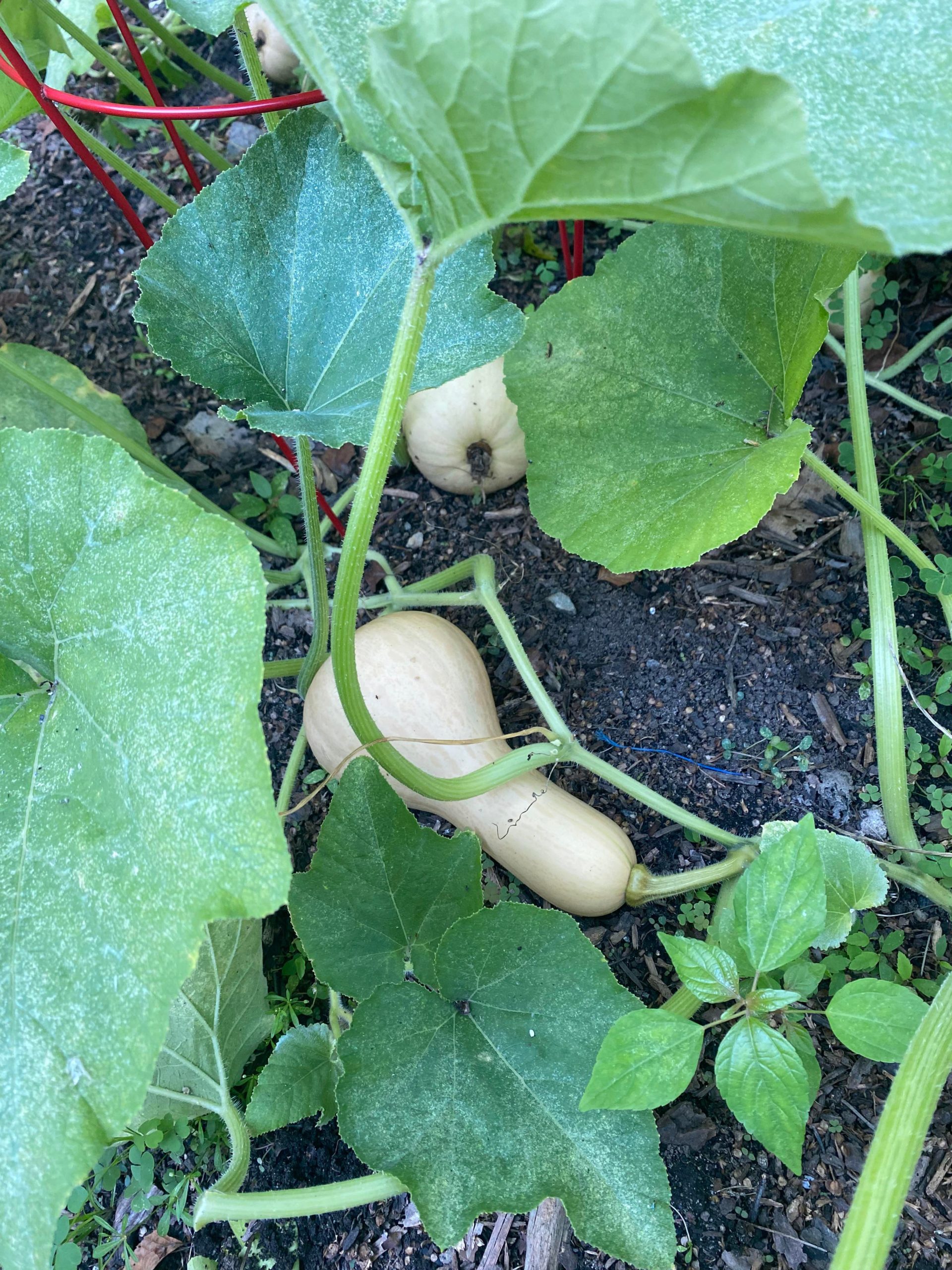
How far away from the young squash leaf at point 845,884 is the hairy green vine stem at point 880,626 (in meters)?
0.14

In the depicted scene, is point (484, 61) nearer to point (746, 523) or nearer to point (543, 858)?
point (746, 523)

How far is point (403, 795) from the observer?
1.27 m

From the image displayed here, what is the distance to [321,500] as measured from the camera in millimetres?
1419

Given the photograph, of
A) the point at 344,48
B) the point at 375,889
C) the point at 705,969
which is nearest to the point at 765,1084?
the point at 705,969

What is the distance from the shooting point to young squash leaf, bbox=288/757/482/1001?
3.38 feet

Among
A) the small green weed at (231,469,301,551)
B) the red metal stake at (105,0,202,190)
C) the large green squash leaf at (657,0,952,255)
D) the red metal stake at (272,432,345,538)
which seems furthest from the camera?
the small green weed at (231,469,301,551)

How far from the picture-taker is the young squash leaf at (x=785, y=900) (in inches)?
32.8

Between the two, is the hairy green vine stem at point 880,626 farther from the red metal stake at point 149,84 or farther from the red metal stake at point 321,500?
the red metal stake at point 149,84

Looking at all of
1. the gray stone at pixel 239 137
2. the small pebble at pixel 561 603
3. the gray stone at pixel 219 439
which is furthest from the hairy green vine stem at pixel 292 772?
the gray stone at pixel 239 137

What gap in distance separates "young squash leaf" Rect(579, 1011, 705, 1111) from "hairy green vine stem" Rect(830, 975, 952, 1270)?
0.52ft

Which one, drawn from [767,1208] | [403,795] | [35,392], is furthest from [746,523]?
[35,392]

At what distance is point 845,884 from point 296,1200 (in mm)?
681

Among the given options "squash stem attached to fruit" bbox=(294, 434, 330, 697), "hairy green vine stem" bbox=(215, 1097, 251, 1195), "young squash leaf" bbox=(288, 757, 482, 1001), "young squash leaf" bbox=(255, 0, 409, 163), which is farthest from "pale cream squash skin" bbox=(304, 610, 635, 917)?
"young squash leaf" bbox=(255, 0, 409, 163)

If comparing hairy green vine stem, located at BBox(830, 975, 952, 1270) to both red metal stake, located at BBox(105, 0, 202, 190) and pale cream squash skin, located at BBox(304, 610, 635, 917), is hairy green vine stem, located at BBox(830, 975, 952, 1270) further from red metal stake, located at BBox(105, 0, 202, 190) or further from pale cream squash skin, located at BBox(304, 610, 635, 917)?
red metal stake, located at BBox(105, 0, 202, 190)
